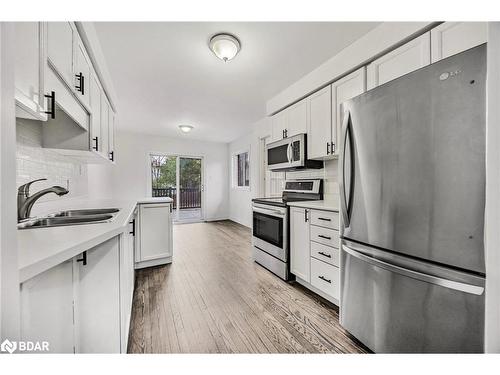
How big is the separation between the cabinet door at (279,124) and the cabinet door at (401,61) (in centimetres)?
127

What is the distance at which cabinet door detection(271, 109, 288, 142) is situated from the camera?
10.1 feet

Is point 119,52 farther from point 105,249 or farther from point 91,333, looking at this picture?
point 91,333

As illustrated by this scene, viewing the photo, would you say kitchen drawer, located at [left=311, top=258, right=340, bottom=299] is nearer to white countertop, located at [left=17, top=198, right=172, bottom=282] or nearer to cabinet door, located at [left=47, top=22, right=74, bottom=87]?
white countertop, located at [left=17, top=198, right=172, bottom=282]

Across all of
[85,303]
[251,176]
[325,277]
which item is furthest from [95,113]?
[251,176]

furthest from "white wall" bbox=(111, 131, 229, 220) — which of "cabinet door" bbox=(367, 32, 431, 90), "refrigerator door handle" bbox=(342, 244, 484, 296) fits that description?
"refrigerator door handle" bbox=(342, 244, 484, 296)

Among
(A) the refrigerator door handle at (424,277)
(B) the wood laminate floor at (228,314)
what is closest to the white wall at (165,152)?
(B) the wood laminate floor at (228,314)

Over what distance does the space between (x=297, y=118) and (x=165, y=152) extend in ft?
14.4

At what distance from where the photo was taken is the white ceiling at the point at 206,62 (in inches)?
72.9

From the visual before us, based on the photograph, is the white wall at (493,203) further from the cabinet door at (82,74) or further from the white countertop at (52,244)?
the cabinet door at (82,74)

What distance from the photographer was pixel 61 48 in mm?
1281

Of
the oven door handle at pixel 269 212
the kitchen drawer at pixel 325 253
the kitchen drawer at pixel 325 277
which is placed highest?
the oven door handle at pixel 269 212

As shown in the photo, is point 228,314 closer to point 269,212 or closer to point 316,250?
point 316,250

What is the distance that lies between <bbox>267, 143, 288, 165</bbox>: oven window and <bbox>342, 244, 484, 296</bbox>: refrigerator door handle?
1.70m

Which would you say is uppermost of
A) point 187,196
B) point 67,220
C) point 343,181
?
point 343,181
